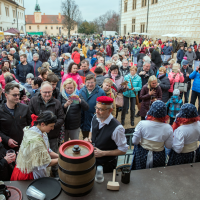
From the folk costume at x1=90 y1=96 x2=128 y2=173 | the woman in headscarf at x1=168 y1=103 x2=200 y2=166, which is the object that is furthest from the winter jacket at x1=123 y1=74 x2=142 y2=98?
the folk costume at x1=90 y1=96 x2=128 y2=173

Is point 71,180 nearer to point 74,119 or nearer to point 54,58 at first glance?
point 74,119

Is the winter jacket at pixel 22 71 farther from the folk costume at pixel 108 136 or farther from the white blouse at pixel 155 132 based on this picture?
the white blouse at pixel 155 132

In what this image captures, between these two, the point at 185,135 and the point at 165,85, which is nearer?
the point at 185,135

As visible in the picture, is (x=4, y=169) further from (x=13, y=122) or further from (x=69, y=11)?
(x=69, y=11)

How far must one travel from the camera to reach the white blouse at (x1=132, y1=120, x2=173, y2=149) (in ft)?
8.21

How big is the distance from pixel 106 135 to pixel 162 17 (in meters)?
31.9

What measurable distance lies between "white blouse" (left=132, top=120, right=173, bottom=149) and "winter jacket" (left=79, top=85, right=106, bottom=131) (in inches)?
60.6

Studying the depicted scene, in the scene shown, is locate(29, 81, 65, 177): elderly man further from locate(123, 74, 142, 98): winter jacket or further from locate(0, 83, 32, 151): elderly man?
locate(123, 74, 142, 98): winter jacket

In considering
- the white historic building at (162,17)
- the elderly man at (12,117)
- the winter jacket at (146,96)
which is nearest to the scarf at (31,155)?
the elderly man at (12,117)

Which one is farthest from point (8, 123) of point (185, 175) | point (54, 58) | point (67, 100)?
point (54, 58)

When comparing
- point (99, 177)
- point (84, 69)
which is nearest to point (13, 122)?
point (99, 177)

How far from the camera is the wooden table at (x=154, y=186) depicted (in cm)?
190

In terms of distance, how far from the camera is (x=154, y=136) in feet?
8.24

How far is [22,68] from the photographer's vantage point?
671 centimetres
